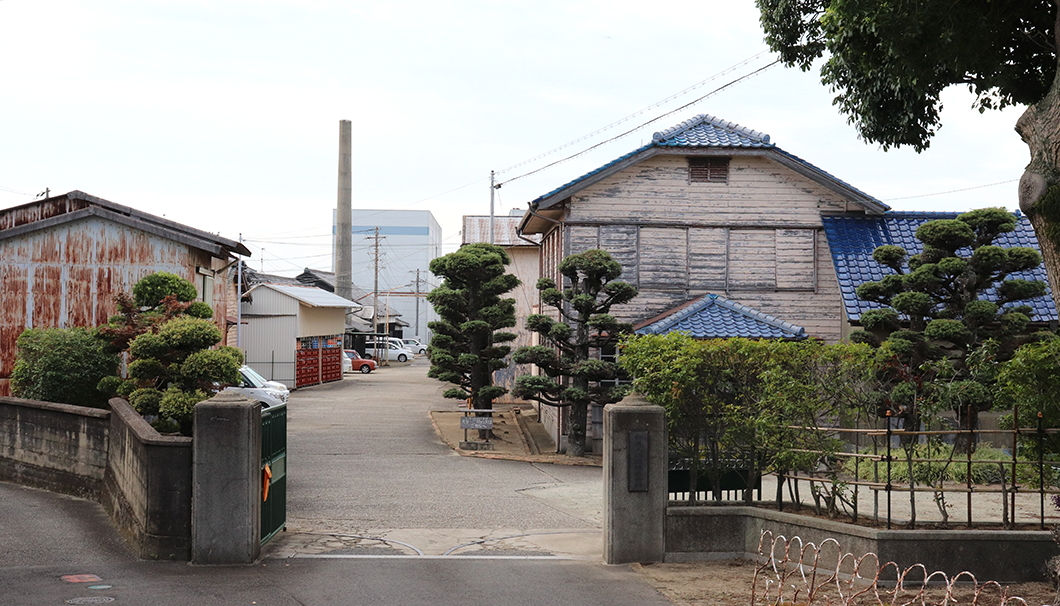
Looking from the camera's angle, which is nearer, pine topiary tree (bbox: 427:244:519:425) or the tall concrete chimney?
pine topiary tree (bbox: 427:244:519:425)

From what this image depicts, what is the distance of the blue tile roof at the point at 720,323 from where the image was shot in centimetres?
1923

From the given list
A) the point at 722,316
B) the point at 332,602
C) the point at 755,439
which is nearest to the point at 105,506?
the point at 332,602

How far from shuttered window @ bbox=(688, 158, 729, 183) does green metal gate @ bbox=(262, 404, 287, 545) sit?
45.5 feet

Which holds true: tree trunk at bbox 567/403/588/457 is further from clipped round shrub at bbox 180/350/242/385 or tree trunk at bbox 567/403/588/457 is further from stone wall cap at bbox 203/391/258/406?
stone wall cap at bbox 203/391/258/406

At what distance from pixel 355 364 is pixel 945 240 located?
38.6 meters

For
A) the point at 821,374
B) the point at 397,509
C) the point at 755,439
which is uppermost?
the point at 821,374

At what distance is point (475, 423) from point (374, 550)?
11.2 m

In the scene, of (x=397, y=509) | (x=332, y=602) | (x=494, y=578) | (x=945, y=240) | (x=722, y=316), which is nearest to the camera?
(x=332, y=602)

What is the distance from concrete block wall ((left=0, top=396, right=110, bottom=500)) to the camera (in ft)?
41.8

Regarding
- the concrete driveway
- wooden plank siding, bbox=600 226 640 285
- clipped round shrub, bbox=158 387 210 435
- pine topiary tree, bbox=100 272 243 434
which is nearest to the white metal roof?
the concrete driveway

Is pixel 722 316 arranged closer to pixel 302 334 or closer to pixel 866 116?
pixel 866 116

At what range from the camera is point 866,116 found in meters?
12.0

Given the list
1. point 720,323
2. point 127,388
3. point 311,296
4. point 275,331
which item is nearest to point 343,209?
point 311,296

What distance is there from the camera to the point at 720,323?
19.7 metres
